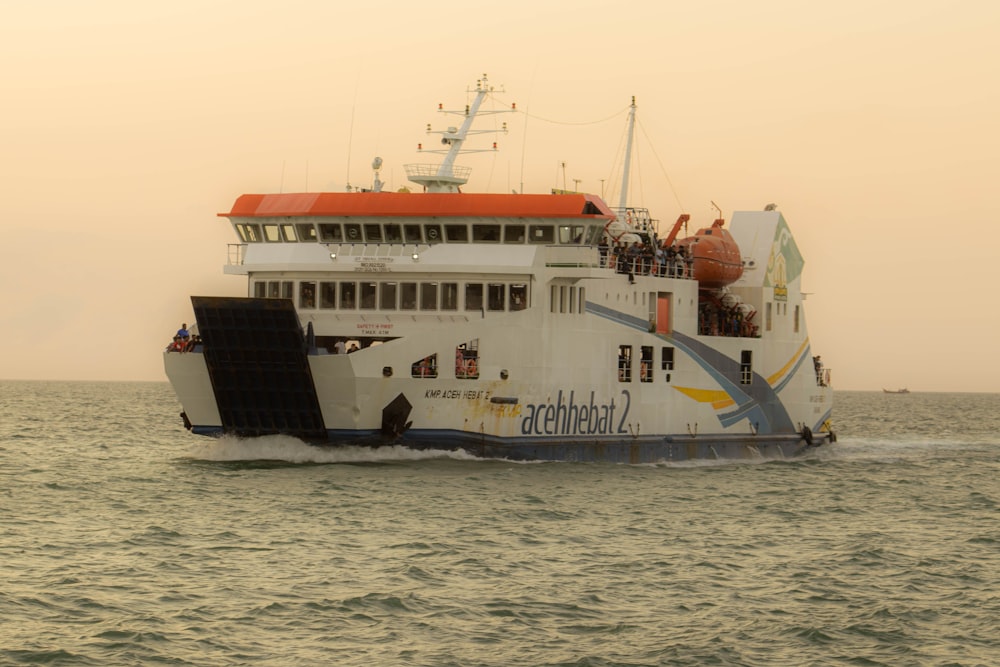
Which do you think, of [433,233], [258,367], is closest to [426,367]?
[258,367]

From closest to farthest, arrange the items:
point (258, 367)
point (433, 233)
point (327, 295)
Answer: point (258, 367)
point (327, 295)
point (433, 233)

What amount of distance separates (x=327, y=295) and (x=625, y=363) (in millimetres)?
8601

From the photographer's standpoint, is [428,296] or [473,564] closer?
[473,564]

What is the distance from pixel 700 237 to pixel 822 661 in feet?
94.5

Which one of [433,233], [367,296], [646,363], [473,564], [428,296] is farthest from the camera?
[646,363]

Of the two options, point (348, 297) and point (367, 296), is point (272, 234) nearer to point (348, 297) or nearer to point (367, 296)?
point (348, 297)

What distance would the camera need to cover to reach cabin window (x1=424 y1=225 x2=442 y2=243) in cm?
3675

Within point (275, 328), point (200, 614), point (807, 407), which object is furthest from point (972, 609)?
point (807, 407)

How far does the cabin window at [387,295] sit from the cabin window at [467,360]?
2434 millimetres

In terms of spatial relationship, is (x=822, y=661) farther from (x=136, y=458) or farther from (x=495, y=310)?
(x=136, y=458)

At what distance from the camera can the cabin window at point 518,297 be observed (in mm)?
36375

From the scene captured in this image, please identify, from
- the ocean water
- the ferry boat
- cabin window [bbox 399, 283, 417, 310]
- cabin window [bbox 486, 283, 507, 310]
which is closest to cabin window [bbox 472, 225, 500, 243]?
the ferry boat

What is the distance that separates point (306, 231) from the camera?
123ft

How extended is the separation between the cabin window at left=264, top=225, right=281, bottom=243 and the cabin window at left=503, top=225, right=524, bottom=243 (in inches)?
233
